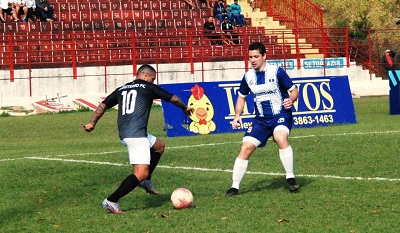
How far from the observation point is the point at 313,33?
39.9m

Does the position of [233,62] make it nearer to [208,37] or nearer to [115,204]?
[208,37]

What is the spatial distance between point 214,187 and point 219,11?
2658 centimetres

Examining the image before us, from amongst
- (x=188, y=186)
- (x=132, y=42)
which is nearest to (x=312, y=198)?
(x=188, y=186)

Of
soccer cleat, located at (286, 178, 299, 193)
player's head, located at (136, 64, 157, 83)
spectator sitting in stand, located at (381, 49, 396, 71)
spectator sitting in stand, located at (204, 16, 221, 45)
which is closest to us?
player's head, located at (136, 64, 157, 83)

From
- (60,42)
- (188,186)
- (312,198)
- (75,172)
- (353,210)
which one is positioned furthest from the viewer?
(60,42)

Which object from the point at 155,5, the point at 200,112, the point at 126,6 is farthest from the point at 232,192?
the point at 155,5

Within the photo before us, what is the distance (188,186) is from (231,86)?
9.90m

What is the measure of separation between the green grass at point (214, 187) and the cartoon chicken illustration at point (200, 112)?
0.93 metres

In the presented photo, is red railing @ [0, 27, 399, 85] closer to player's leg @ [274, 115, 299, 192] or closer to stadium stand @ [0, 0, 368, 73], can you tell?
stadium stand @ [0, 0, 368, 73]

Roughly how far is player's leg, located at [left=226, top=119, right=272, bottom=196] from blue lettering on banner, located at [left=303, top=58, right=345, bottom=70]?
25.9 meters

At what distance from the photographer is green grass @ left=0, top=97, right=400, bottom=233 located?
33.0 feet

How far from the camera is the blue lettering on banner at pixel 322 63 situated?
3788cm

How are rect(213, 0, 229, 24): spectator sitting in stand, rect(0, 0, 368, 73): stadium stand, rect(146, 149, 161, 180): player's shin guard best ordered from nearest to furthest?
rect(146, 149, 161, 180): player's shin guard
rect(0, 0, 368, 73): stadium stand
rect(213, 0, 229, 24): spectator sitting in stand

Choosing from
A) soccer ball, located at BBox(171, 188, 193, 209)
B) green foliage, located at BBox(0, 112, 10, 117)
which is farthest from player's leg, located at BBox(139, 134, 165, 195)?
green foliage, located at BBox(0, 112, 10, 117)
